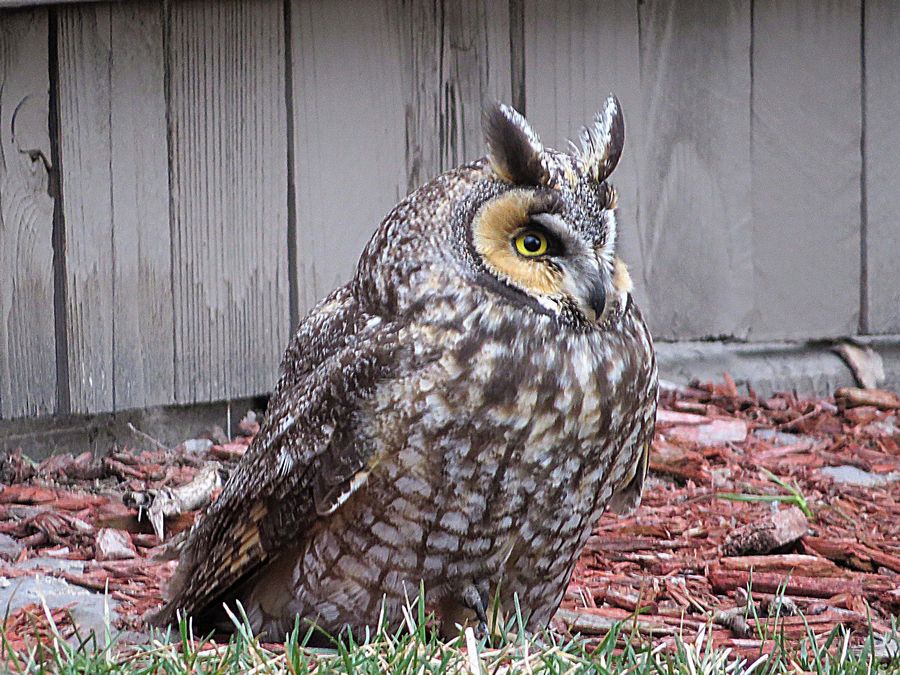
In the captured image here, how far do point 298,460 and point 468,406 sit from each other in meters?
0.47

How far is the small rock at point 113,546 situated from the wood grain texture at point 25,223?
695 millimetres

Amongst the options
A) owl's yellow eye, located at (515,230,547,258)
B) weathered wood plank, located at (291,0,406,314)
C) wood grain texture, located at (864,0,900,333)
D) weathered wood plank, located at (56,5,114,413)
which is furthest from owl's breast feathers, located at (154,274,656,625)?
wood grain texture, located at (864,0,900,333)

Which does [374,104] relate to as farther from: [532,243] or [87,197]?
[532,243]

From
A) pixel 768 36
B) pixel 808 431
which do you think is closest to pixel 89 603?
pixel 808 431

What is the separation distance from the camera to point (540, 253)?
116 inches

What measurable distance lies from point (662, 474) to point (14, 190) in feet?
7.77

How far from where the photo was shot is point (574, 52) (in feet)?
16.4

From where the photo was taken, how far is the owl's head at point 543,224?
289 cm

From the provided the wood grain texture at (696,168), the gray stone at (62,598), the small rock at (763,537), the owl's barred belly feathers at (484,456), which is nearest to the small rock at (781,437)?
the wood grain texture at (696,168)

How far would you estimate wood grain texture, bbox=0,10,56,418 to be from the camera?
4203 mm

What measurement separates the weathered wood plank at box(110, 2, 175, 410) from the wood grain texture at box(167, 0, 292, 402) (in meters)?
0.04

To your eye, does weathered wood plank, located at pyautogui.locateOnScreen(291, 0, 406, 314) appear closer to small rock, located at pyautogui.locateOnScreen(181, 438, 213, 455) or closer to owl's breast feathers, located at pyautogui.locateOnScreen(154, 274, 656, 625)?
small rock, located at pyautogui.locateOnScreen(181, 438, 213, 455)

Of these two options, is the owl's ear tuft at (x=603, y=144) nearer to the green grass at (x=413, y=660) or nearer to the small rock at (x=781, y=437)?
the green grass at (x=413, y=660)

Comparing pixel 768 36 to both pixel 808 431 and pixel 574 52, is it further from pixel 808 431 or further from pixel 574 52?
pixel 808 431
